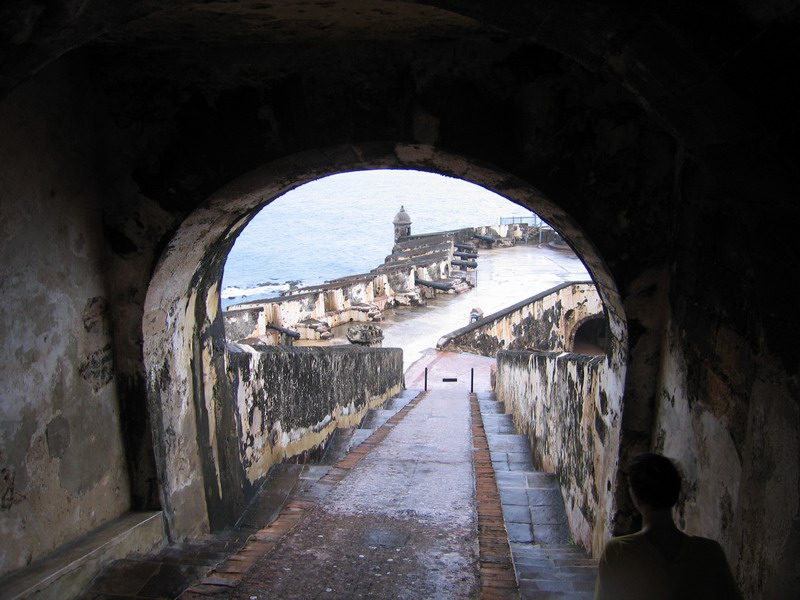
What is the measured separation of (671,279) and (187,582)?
2.57 meters

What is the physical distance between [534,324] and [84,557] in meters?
15.1

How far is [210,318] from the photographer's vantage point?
4152 millimetres

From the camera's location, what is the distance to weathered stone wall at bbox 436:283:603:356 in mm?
15125

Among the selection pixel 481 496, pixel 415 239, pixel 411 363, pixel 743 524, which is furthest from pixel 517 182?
pixel 415 239

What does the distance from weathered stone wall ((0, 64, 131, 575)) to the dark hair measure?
7.81 feet

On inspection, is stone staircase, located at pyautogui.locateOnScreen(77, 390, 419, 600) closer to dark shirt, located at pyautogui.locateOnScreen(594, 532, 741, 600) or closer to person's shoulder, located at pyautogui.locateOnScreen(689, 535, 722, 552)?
dark shirt, located at pyautogui.locateOnScreen(594, 532, 741, 600)

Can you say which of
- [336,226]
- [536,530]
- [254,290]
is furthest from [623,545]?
[336,226]

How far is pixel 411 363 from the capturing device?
14141mm

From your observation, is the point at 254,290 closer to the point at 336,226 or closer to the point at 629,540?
the point at 629,540

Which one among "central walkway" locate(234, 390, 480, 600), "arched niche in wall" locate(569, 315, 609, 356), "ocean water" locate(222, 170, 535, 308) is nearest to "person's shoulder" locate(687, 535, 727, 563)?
"central walkway" locate(234, 390, 480, 600)

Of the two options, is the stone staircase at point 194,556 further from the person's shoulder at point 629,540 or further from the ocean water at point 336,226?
the ocean water at point 336,226

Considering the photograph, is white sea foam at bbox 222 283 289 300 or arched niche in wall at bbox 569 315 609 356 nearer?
arched niche in wall at bbox 569 315 609 356

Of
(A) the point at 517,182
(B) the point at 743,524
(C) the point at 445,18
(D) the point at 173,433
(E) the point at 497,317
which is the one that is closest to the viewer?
(B) the point at 743,524

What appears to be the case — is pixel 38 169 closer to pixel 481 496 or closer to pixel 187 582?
pixel 187 582
